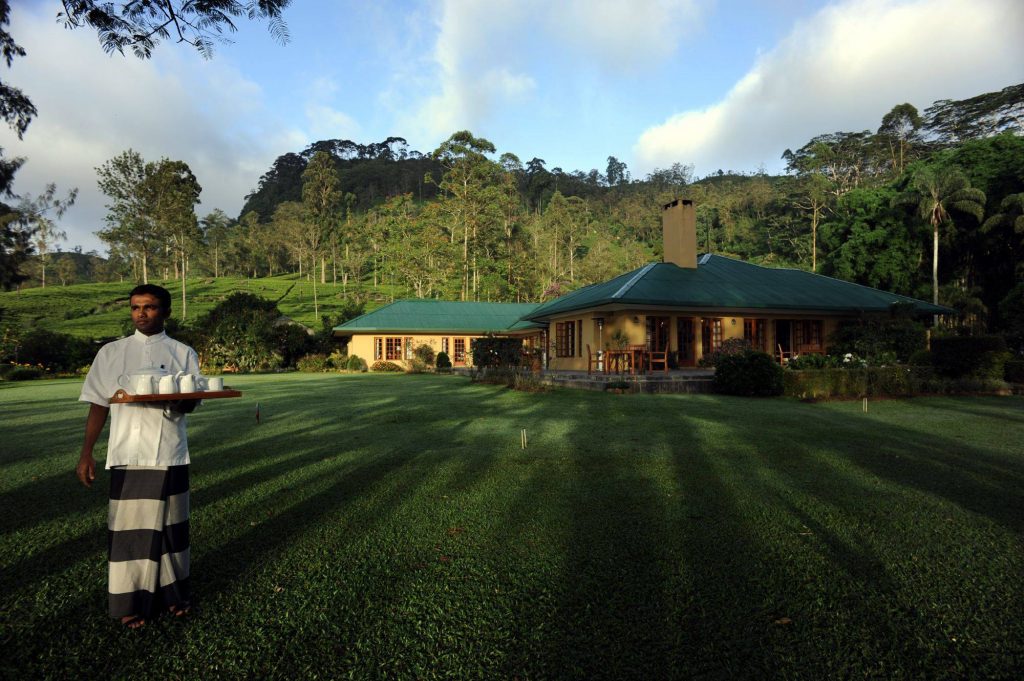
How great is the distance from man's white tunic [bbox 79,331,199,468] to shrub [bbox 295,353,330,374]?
2644 cm

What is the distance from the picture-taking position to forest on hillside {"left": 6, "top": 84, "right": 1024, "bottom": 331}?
29719 mm

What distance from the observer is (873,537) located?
353cm

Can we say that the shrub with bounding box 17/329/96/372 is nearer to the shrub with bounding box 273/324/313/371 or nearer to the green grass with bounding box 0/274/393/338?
the green grass with bounding box 0/274/393/338

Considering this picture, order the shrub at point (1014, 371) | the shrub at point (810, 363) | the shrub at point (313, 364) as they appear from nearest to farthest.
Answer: the shrub at point (1014, 371) → the shrub at point (810, 363) → the shrub at point (313, 364)

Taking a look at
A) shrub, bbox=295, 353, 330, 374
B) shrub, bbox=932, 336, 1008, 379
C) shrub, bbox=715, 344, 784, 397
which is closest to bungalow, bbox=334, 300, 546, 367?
shrub, bbox=295, 353, 330, 374

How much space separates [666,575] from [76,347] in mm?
33785

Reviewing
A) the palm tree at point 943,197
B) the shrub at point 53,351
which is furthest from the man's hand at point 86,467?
the palm tree at point 943,197

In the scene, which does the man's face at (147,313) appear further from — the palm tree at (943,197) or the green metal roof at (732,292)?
the palm tree at (943,197)

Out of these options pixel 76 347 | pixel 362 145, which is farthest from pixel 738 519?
pixel 362 145

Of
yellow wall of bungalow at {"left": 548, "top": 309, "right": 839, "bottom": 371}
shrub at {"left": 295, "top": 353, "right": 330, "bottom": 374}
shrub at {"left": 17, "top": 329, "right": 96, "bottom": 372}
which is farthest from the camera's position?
shrub at {"left": 295, "top": 353, "right": 330, "bottom": 374}

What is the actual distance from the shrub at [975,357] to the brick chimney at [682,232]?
9.84 meters

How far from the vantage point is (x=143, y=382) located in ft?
7.45

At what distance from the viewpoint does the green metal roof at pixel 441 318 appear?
94.0 feet

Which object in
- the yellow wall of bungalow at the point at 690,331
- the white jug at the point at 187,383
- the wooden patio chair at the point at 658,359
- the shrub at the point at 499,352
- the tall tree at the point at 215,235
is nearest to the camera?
the white jug at the point at 187,383
